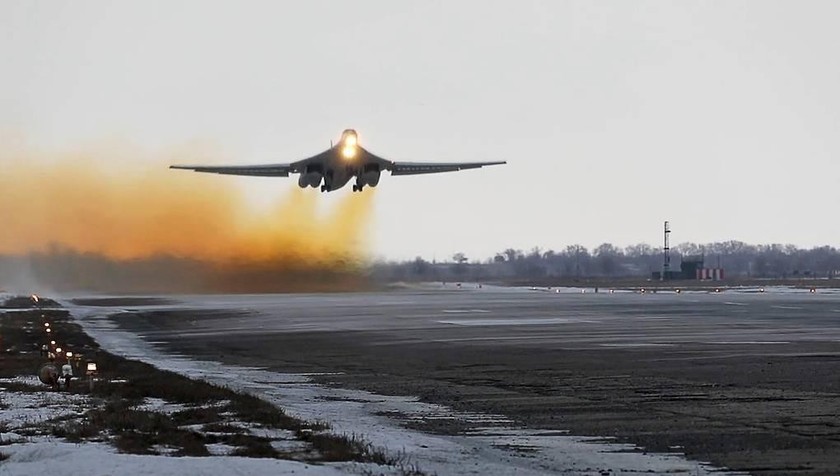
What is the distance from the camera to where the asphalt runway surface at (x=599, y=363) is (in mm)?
17875

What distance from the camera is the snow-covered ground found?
14305mm

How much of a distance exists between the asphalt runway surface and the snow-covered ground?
0.63 m

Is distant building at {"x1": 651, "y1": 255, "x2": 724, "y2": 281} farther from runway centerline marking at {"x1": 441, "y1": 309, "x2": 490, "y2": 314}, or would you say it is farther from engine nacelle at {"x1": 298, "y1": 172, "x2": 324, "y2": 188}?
engine nacelle at {"x1": 298, "y1": 172, "x2": 324, "y2": 188}

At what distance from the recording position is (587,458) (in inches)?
613

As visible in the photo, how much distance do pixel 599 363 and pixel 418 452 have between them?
15203mm

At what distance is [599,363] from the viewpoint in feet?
101

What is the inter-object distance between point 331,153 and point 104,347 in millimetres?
23346

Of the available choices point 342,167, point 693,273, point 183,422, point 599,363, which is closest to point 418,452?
point 183,422

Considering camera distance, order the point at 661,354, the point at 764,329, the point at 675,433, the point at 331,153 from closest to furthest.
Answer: the point at 675,433, the point at 661,354, the point at 764,329, the point at 331,153

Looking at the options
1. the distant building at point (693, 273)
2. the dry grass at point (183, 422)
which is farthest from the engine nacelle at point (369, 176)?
the distant building at point (693, 273)

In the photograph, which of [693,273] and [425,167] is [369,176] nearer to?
[425,167]

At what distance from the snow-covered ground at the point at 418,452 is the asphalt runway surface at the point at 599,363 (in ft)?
2.06

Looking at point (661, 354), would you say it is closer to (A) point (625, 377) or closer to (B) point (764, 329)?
(A) point (625, 377)

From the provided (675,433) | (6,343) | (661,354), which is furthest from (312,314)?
(675,433)
